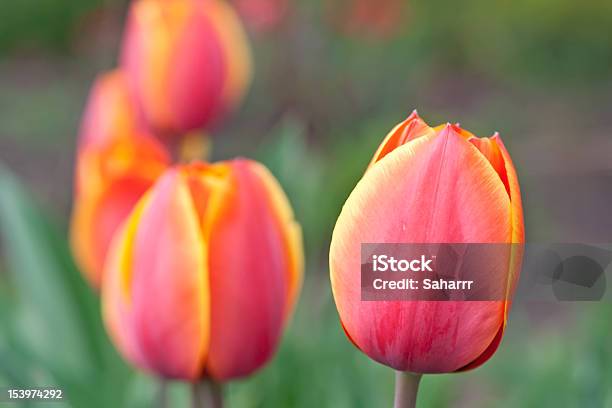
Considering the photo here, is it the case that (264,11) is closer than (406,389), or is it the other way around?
(406,389)

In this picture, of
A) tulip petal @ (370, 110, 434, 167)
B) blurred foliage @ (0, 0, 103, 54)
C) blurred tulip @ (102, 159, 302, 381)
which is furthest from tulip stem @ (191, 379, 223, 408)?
blurred foliage @ (0, 0, 103, 54)

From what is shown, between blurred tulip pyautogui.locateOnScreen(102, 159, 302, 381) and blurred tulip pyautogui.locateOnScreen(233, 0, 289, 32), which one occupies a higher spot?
blurred tulip pyautogui.locateOnScreen(233, 0, 289, 32)

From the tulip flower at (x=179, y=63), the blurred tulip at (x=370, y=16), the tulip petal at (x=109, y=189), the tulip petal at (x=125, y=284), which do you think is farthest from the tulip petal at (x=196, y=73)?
the blurred tulip at (x=370, y=16)

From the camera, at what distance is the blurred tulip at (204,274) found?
263mm

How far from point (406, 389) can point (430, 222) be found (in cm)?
5

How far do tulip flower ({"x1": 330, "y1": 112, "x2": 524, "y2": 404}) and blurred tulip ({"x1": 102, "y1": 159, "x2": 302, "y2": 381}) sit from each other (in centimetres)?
6

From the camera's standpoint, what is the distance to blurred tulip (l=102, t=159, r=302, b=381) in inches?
10.3

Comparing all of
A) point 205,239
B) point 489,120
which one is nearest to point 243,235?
point 205,239

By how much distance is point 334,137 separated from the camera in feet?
4.96

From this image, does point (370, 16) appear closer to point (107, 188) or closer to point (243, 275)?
point (107, 188)

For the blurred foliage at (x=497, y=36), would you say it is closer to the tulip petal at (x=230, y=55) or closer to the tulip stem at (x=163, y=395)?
the tulip petal at (x=230, y=55)

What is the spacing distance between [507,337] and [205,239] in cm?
53

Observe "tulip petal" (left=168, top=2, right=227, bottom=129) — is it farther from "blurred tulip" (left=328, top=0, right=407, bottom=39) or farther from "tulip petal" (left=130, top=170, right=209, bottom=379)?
"blurred tulip" (left=328, top=0, right=407, bottom=39)

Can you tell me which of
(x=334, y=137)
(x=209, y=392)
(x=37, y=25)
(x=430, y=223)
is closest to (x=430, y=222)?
(x=430, y=223)
